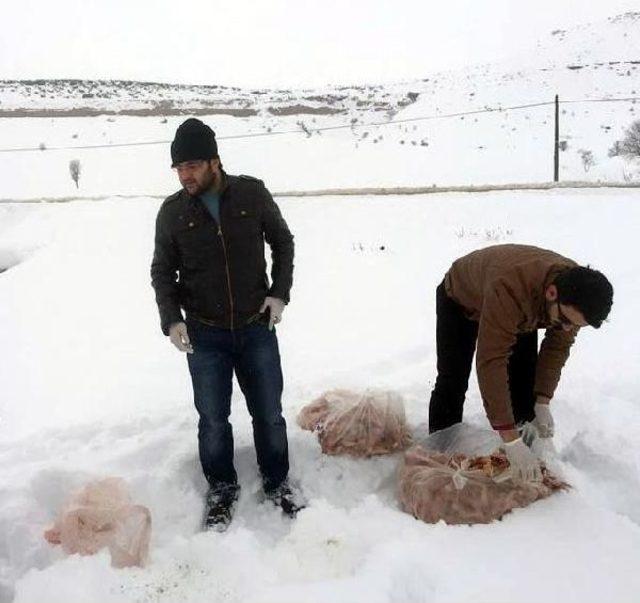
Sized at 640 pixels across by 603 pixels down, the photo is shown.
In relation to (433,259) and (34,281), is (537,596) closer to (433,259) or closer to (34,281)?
(433,259)

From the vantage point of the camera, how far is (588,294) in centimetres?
191

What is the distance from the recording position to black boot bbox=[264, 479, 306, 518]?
2.72 metres

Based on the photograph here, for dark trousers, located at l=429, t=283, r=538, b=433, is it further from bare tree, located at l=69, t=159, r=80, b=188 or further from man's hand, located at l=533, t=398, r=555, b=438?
bare tree, located at l=69, t=159, r=80, b=188

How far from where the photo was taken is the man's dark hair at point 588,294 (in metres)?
1.90

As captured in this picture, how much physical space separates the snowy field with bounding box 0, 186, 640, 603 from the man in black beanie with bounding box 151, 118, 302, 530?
12.1 inches

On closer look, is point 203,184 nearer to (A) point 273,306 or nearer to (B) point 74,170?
(A) point 273,306

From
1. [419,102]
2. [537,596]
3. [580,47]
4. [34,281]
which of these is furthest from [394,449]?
[580,47]

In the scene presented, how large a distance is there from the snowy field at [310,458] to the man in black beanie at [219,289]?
0.31 m

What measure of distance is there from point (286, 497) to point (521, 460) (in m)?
1.05

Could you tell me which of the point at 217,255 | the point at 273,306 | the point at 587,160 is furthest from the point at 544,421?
the point at 587,160

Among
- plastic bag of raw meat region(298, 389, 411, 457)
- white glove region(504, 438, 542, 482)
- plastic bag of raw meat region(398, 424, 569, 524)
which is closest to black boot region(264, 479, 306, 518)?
plastic bag of raw meat region(298, 389, 411, 457)

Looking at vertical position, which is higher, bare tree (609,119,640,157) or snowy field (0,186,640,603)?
bare tree (609,119,640,157)

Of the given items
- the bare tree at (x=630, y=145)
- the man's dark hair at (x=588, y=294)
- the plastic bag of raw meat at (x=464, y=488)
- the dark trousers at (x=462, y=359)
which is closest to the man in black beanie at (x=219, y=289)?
the plastic bag of raw meat at (x=464, y=488)

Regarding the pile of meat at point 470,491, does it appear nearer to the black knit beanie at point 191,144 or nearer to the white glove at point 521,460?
the white glove at point 521,460
